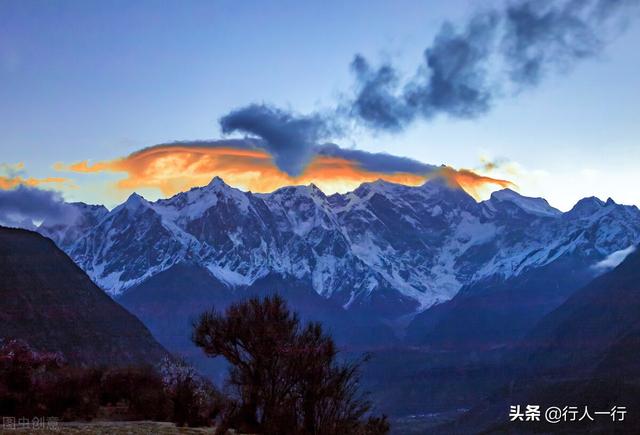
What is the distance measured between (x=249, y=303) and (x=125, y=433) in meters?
10.8

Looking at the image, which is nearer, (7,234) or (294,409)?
(294,409)

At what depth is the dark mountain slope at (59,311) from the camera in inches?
5123

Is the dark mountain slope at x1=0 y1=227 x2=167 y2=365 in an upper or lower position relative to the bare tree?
upper

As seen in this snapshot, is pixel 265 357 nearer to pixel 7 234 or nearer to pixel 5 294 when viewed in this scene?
pixel 5 294

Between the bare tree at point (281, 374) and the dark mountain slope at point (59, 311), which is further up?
the dark mountain slope at point (59, 311)

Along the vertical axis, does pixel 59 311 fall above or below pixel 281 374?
A: above

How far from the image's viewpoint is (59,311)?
5610 inches

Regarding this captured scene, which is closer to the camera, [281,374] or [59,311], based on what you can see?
[281,374]

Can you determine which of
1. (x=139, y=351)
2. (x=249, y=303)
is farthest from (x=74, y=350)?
(x=249, y=303)

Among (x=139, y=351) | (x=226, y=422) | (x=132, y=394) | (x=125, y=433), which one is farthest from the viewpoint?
(x=139, y=351)

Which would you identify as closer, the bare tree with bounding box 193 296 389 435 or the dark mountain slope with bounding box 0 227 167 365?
the bare tree with bounding box 193 296 389 435

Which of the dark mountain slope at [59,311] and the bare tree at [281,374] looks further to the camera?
the dark mountain slope at [59,311]

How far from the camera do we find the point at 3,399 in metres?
44.3

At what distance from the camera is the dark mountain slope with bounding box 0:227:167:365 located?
13012 cm
